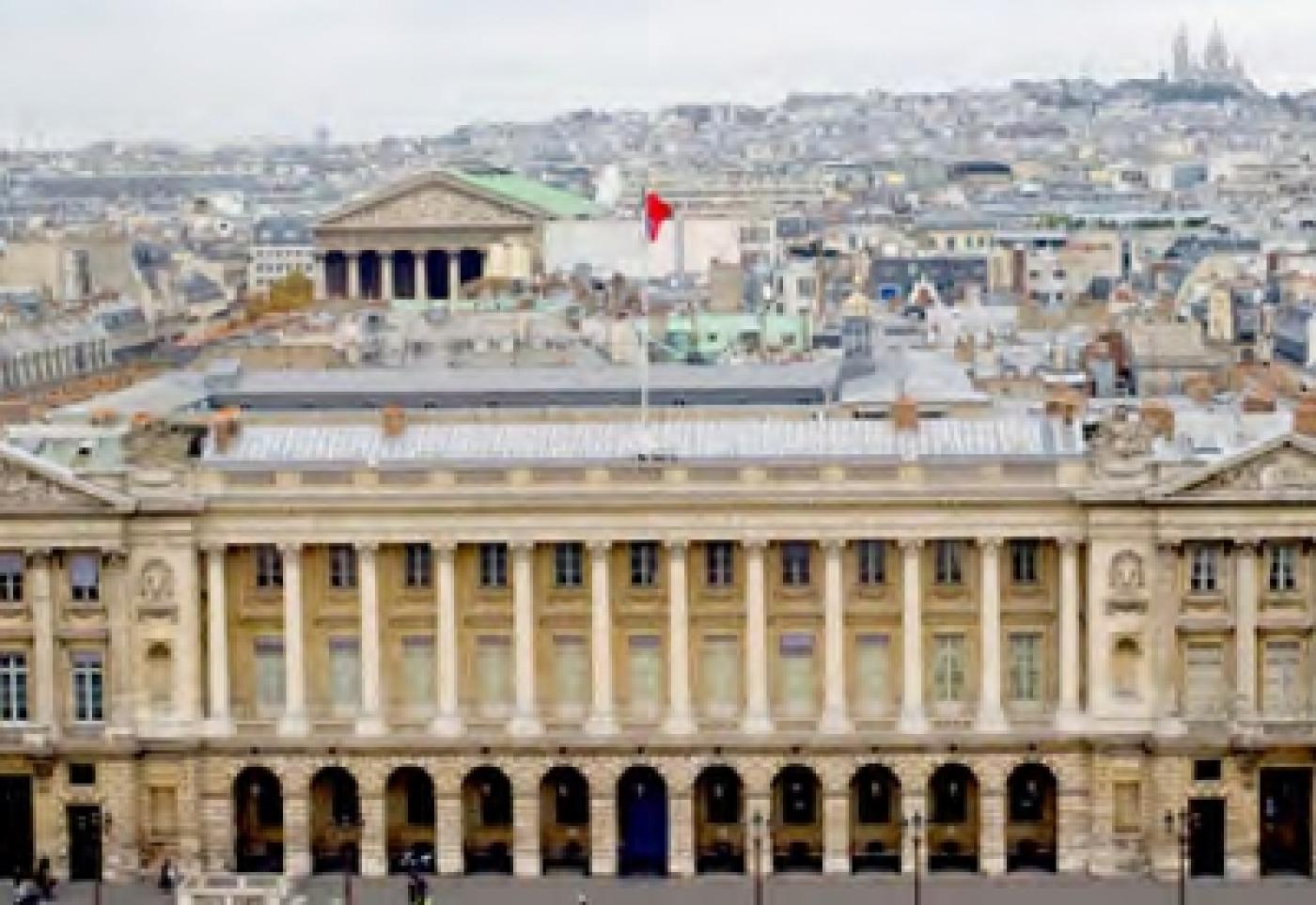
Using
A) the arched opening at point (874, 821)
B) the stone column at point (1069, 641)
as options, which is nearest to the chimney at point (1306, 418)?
the stone column at point (1069, 641)

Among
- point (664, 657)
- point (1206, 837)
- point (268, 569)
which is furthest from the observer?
point (268, 569)

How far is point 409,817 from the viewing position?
273ft

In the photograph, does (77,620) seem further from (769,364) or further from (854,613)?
(769,364)

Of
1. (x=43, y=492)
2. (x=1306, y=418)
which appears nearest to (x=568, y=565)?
(x=43, y=492)

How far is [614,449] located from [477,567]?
4.39m

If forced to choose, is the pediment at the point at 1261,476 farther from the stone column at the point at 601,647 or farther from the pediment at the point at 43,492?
the pediment at the point at 43,492

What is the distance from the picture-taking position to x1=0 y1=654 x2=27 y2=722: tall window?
8212 cm

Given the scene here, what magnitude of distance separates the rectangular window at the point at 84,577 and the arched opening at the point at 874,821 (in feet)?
61.3

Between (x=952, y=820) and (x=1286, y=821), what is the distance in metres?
7.91

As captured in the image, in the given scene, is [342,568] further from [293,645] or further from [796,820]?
[796,820]

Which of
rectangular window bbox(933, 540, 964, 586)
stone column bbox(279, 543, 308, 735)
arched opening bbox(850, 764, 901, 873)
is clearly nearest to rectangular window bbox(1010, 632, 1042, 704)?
rectangular window bbox(933, 540, 964, 586)

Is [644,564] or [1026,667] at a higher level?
[644,564]

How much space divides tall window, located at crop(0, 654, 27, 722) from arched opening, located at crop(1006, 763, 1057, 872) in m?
23.6

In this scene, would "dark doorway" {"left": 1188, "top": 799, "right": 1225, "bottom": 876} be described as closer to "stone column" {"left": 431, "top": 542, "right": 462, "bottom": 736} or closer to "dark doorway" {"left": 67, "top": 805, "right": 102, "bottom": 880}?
"stone column" {"left": 431, "top": 542, "right": 462, "bottom": 736}
